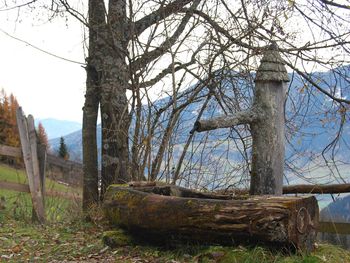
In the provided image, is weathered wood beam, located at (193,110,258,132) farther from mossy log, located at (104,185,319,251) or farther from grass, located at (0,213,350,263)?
grass, located at (0,213,350,263)

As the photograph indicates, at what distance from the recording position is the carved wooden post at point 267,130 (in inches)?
195

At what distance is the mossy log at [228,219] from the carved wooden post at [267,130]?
0.54 meters

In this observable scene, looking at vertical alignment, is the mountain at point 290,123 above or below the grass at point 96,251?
above

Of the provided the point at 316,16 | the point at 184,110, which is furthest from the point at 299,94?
the point at 184,110

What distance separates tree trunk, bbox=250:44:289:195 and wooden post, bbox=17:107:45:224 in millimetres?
5413

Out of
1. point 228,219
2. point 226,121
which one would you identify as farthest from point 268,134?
point 228,219

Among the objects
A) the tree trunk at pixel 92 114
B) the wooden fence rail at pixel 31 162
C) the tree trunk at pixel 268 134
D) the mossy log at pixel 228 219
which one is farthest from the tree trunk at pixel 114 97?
the tree trunk at pixel 268 134

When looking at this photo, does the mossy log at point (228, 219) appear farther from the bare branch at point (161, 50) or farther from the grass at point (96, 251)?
the bare branch at point (161, 50)

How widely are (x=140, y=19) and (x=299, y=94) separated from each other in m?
2.60

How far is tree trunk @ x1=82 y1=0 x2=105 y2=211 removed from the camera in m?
8.55

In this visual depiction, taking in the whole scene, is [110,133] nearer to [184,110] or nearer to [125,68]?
[125,68]

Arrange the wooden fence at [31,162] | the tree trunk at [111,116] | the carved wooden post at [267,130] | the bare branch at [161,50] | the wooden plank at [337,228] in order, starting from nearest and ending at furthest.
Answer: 1. the carved wooden post at [267,130]
2. the bare branch at [161,50]
3. the tree trunk at [111,116]
4. the wooden plank at [337,228]
5. the wooden fence at [31,162]

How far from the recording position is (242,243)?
168 inches

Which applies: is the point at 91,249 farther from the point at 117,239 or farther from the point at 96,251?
the point at 117,239
